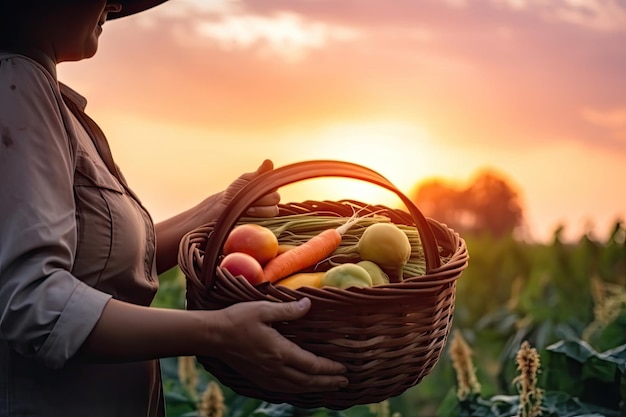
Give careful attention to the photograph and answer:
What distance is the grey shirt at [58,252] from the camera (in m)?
1.74

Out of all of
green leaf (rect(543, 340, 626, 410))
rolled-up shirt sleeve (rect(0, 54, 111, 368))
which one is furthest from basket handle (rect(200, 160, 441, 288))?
green leaf (rect(543, 340, 626, 410))

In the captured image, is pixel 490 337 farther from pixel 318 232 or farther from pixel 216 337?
pixel 216 337

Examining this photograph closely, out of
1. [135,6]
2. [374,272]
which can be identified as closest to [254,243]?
[374,272]

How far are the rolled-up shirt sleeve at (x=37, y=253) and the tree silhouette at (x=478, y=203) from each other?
22.9 ft

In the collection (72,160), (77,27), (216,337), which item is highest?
(77,27)

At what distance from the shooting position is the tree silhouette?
8703 millimetres

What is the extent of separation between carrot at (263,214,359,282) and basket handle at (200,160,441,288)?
0.13 m

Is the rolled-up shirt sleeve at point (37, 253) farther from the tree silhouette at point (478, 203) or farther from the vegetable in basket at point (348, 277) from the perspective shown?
the tree silhouette at point (478, 203)

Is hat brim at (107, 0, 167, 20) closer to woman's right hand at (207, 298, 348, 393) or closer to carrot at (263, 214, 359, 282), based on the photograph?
carrot at (263, 214, 359, 282)

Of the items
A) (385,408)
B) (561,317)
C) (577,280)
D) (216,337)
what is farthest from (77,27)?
(577,280)

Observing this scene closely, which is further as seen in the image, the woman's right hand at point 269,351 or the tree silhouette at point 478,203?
the tree silhouette at point 478,203

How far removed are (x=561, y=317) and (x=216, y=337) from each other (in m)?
3.70

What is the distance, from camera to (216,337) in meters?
1.80

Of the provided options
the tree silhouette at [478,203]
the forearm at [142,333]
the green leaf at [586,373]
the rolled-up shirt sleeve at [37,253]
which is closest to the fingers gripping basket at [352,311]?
the forearm at [142,333]
